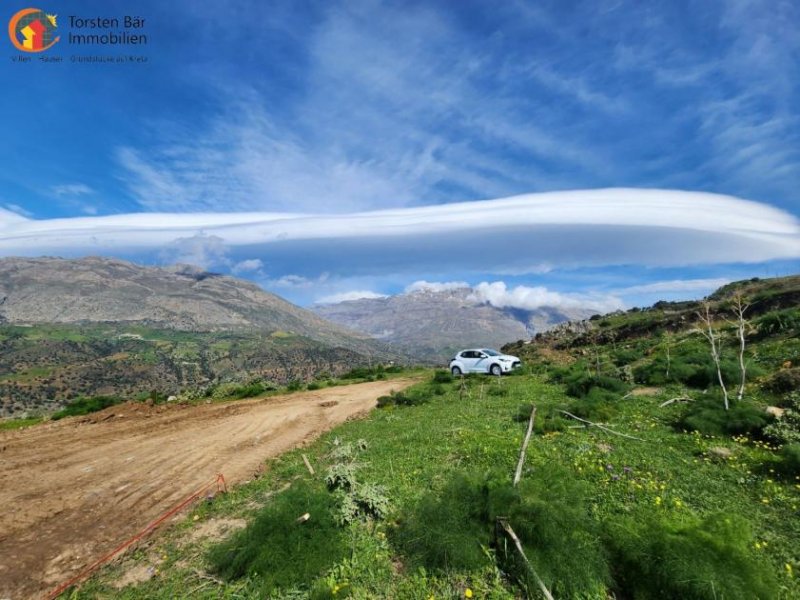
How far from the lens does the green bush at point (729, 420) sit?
37.9 feet

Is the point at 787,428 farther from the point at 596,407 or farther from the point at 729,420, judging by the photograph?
the point at 596,407

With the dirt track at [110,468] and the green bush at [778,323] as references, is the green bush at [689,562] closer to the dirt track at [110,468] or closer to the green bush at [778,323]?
the dirt track at [110,468]

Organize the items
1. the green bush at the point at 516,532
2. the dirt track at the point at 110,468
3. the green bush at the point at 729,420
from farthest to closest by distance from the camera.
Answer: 1. the green bush at the point at 729,420
2. the dirt track at the point at 110,468
3. the green bush at the point at 516,532

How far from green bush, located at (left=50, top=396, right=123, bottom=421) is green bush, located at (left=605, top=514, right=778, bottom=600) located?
2926 centimetres

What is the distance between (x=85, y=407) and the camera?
25719 mm

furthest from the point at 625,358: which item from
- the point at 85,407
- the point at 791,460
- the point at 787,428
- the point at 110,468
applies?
the point at 85,407

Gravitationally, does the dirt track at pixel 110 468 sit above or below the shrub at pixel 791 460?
below

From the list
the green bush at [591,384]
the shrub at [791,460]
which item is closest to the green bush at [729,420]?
the shrub at [791,460]

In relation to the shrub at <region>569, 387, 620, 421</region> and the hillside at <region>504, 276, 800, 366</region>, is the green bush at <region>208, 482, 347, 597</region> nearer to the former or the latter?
the shrub at <region>569, 387, 620, 421</region>

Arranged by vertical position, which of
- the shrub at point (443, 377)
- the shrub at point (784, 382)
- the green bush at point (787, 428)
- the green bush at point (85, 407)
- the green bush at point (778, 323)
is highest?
the green bush at point (778, 323)

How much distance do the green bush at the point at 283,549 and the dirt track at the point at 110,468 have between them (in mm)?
3377

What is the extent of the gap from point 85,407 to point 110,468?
1657 cm

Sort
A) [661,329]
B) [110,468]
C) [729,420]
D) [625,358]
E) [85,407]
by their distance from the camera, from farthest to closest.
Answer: [661,329], [625,358], [85,407], [110,468], [729,420]

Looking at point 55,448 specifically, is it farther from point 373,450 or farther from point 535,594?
point 535,594
